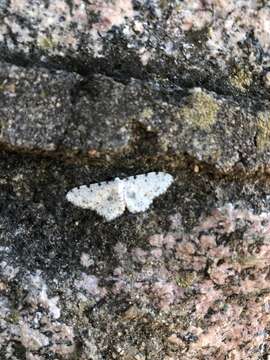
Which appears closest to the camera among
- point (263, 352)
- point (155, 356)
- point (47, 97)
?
point (47, 97)

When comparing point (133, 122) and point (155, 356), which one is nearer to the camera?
point (133, 122)

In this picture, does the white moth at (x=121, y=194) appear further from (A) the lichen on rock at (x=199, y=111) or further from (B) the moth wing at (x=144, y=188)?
(A) the lichen on rock at (x=199, y=111)

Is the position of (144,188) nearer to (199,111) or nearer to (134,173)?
(134,173)

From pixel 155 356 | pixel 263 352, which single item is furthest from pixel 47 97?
pixel 263 352

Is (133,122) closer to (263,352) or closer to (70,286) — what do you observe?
(70,286)

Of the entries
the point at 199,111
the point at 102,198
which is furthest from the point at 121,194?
the point at 199,111

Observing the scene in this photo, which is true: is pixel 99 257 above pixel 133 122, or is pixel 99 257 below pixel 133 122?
below

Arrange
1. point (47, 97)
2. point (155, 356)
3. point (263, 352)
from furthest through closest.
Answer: point (263, 352), point (155, 356), point (47, 97)

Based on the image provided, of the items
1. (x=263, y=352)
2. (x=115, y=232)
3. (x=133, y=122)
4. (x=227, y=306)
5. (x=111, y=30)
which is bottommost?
(x=263, y=352)
